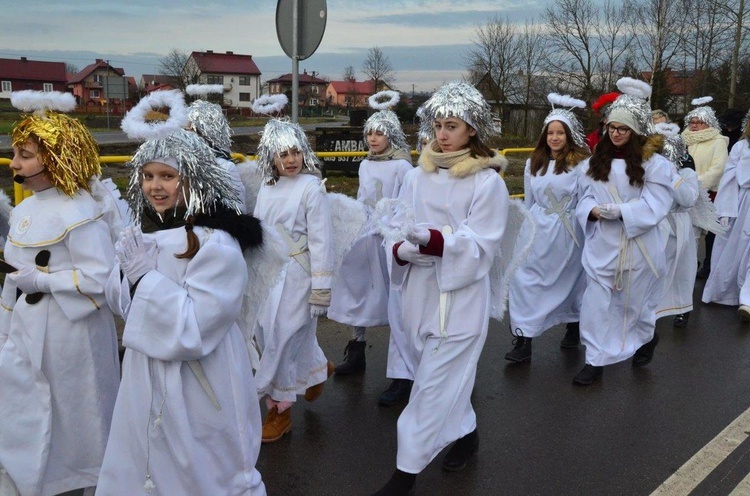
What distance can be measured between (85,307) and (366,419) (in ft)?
6.83

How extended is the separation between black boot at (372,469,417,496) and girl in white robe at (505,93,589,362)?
268 centimetres

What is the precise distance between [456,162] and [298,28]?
3.37 metres

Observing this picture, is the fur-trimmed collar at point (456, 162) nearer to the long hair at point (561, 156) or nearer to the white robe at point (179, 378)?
the white robe at point (179, 378)

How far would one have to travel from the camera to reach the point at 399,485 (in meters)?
3.63

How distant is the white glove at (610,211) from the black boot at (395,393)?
6.25 feet

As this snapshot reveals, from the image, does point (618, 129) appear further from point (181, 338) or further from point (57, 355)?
point (57, 355)

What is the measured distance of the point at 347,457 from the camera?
424 centimetres

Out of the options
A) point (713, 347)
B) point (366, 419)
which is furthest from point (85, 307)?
Result: point (713, 347)

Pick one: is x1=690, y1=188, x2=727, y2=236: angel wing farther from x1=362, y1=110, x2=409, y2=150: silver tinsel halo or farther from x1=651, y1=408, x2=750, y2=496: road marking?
x1=362, y1=110, x2=409, y2=150: silver tinsel halo

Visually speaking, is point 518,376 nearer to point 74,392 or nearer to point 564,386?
point 564,386

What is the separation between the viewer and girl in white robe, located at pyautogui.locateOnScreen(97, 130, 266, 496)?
2.79 meters

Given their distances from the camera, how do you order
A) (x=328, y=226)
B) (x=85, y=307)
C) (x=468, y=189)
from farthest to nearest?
(x=328, y=226), (x=468, y=189), (x=85, y=307)

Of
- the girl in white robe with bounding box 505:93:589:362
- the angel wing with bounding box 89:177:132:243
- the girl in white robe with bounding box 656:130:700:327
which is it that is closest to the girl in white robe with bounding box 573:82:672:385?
the girl in white robe with bounding box 505:93:589:362

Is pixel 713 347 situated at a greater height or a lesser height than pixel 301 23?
lesser
